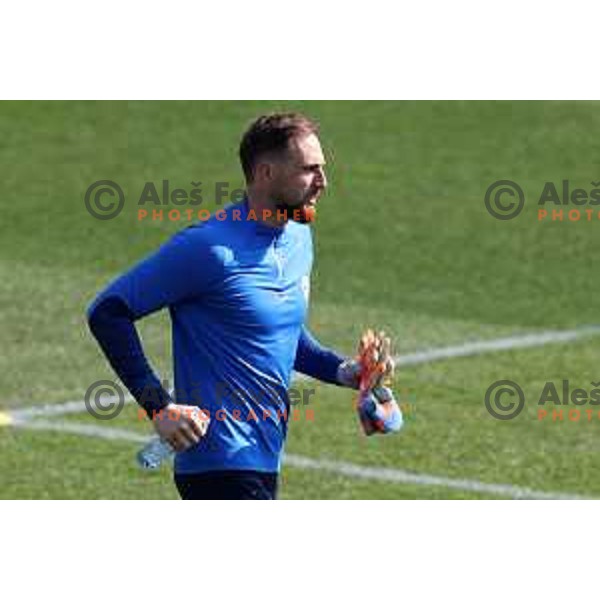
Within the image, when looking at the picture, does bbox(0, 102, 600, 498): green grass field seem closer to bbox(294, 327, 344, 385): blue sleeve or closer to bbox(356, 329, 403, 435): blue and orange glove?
bbox(294, 327, 344, 385): blue sleeve

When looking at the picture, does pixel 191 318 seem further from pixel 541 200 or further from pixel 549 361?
pixel 541 200

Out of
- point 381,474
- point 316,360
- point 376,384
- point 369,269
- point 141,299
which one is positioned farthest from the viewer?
point 369,269

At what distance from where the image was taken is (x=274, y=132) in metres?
8.38

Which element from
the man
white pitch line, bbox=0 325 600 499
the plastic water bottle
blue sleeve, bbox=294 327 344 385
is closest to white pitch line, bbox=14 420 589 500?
white pitch line, bbox=0 325 600 499

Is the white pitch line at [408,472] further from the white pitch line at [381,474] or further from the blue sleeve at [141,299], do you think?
the blue sleeve at [141,299]

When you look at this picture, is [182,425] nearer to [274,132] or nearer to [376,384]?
[376,384]

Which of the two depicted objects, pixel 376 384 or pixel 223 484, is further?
pixel 376 384

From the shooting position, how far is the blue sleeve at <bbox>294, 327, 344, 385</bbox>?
8953mm

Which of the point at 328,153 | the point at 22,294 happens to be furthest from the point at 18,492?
the point at 328,153

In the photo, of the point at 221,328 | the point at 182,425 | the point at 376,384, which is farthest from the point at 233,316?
the point at 376,384

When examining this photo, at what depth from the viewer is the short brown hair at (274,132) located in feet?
27.4

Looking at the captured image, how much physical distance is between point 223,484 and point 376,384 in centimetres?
77

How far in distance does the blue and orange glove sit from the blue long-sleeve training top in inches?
11.8

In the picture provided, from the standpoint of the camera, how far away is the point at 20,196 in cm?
2128
